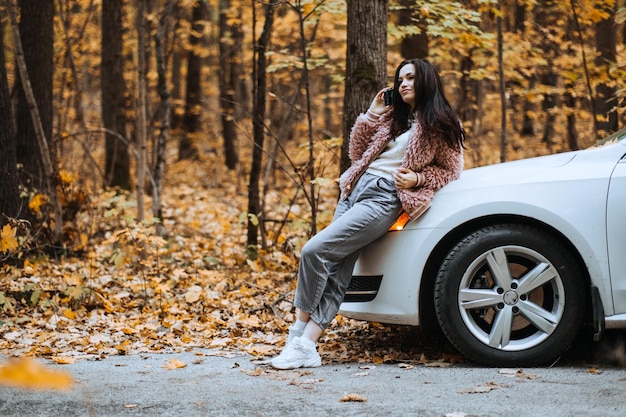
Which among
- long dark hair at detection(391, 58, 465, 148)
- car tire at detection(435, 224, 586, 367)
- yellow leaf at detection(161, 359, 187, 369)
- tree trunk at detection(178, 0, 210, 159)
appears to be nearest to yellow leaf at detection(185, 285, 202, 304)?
yellow leaf at detection(161, 359, 187, 369)

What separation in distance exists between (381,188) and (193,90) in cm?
1686

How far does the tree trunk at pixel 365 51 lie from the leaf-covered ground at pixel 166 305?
1853mm

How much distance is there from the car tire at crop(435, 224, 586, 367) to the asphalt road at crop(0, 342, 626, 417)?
0.14 meters

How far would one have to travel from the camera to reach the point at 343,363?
451 cm

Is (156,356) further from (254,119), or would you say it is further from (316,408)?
(254,119)

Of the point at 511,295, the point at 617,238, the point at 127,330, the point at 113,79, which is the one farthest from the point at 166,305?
the point at 113,79

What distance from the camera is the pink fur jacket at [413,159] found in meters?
4.35

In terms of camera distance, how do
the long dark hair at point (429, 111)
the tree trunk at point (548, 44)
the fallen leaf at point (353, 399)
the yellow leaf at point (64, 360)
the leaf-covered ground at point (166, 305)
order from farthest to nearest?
the tree trunk at point (548, 44) < the leaf-covered ground at point (166, 305) < the yellow leaf at point (64, 360) < the long dark hair at point (429, 111) < the fallen leaf at point (353, 399)

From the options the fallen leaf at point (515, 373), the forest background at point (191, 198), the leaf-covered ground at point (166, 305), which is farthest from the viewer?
the forest background at point (191, 198)

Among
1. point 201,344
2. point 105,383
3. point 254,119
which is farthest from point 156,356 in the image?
point 254,119

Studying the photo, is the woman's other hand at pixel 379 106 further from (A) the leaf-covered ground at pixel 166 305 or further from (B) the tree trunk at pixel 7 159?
(B) the tree trunk at pixel 7 159

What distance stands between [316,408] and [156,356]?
178cm

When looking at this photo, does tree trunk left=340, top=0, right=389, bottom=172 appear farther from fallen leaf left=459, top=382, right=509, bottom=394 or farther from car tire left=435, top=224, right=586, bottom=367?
fallen leaf left=459, top=382, right=509, bottom=394

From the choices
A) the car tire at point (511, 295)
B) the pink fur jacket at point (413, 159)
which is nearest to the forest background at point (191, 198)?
the car tire at point (511, 295)
